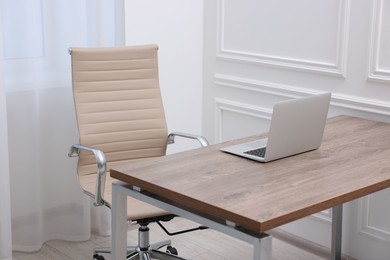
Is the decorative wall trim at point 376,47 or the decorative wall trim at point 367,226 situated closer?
the decorative wall trim at point 376,47

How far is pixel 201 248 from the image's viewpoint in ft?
12.4

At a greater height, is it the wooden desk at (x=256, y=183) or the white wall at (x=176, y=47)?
the white wall at (x=176, y=47)

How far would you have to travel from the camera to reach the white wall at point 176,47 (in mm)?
3938

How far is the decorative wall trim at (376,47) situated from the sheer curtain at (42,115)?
1.43 metres

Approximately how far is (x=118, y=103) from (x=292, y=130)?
113cm

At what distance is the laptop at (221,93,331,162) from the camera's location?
253cm

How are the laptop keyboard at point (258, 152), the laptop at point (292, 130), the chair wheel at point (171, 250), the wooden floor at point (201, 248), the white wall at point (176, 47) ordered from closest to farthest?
the laptop at point (292, 130), the laptop keyboard at point (258, 152), the chair wheel at point (171, 250), the wooden floor at point (201, 248), the white wall at point (176, 47)

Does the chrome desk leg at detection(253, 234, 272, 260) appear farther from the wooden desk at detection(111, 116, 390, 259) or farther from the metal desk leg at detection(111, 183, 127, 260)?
the metal desk leg at detection(111, 183, 127, 260)

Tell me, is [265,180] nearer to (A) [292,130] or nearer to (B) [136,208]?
(A) [292,130]

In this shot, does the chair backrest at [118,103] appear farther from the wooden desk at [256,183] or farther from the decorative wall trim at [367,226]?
the decorative wall trim at [367,226]

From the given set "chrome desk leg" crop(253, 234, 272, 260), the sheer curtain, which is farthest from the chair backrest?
"chrome desk leg" crop(253, 234, 272, 260)

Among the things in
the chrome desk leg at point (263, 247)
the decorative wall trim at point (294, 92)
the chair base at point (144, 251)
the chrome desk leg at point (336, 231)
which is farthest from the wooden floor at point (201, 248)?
the chrome desk leg at point (263, 247)

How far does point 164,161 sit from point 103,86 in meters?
0.86

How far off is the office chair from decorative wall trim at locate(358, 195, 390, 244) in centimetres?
95
